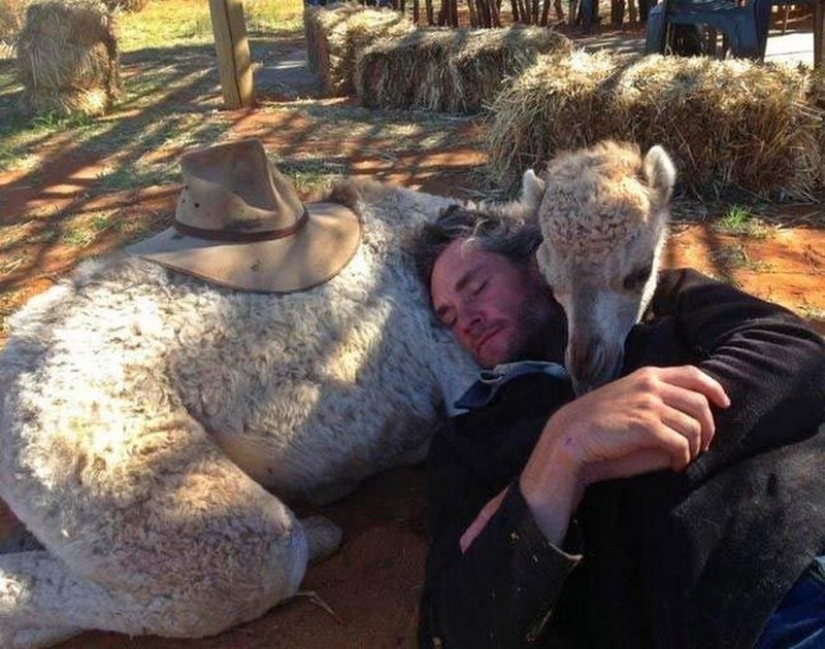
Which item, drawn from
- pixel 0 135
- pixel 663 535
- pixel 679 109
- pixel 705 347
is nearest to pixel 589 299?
pixel 705 347

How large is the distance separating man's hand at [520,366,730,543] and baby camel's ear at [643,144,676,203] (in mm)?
966

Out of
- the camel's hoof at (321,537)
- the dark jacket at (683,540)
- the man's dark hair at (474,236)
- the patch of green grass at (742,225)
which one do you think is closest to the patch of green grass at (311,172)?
the patch of green grass at (742,225)

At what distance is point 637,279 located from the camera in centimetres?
247

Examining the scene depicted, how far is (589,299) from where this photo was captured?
7.80ft

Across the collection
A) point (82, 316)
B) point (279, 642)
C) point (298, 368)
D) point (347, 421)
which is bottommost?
point (279, 642)

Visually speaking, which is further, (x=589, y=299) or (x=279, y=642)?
(x=279, y=642)

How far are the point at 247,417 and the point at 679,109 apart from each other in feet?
13.4

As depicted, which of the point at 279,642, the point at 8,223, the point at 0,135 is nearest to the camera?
the point at 279,642

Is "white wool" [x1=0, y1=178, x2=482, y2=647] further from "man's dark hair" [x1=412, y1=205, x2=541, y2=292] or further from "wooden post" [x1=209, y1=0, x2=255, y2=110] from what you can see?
"wooden post" [x1=209, y1=0, x2=255, y2=110]

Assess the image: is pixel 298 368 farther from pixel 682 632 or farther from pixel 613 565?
pixel 682 632

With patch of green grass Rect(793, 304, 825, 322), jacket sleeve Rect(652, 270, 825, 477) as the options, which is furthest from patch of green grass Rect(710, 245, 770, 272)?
jacket sleeve Rect(652, 270, 825, 477)

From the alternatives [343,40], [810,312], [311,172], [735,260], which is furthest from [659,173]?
[343,40]

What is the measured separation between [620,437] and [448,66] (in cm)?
765

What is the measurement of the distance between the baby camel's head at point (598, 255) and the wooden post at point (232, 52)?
708cm
